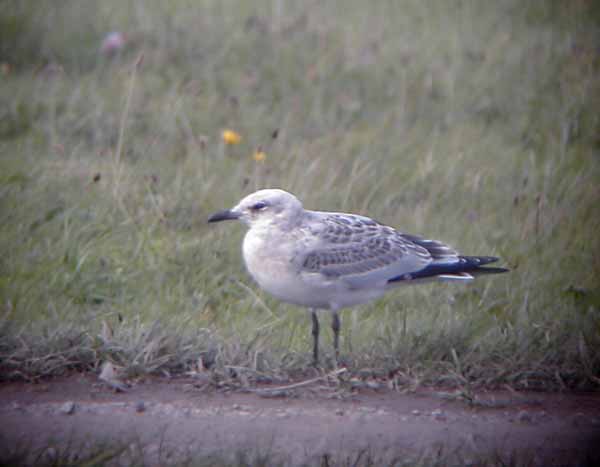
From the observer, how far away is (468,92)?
8.12 meters

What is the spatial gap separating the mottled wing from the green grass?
1.04ft

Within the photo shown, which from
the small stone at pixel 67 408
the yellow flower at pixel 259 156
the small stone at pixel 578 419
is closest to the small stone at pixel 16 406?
the small stone at pixel 67 408

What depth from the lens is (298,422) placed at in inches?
147

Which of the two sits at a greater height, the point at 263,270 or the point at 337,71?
the point at 337,71

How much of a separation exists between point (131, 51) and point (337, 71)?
1891mm

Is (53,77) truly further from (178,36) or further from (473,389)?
(473,389)

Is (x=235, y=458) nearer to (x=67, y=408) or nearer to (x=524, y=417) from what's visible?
(x=67, y=408)

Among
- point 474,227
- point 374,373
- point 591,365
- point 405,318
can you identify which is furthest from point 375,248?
point 474,227

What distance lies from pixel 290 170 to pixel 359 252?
6.99 feet

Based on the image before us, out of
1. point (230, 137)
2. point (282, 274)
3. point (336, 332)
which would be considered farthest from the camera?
point (230, 137)

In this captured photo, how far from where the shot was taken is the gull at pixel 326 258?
4.25 meters

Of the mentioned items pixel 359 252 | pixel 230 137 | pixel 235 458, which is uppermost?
pixel 230 137

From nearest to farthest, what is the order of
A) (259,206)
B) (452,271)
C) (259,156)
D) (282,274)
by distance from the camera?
(282,274) < (259,206) < (452,271) < (259,156)

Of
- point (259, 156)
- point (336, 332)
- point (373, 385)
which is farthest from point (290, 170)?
point (373, 385)
